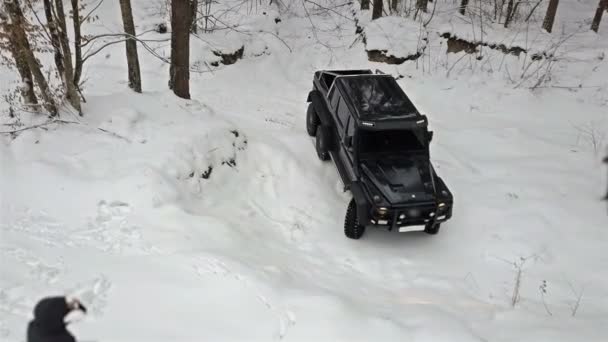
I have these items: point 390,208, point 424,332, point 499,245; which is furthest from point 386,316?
point 499,245

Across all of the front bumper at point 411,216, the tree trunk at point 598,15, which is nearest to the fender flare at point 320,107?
the front bumper at point 411,216

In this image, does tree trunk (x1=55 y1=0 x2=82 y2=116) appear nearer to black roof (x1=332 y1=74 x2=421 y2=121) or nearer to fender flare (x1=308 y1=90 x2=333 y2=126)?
fender flare (x1=308 y1=90 x2=333 y2=126)

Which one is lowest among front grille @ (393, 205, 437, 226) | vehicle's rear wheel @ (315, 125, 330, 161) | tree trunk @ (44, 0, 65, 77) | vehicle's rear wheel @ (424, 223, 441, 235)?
vehicle's rear wheel @ (424, 223, 441, 235)

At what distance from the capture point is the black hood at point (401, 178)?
639 centimetres

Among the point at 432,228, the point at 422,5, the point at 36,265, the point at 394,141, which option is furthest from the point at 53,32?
the point at 422,5

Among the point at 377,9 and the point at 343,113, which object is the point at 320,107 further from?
the point at 377,9

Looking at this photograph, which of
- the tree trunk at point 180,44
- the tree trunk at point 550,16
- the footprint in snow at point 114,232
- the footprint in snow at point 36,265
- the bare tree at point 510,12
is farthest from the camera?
the bare tree at point 510,12

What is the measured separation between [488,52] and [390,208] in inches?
332

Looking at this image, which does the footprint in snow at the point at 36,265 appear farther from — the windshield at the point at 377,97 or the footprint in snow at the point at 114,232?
the windshield at the point at 377,97

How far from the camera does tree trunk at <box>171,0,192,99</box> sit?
7.89m

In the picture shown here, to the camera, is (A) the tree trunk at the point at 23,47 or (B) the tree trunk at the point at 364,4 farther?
(B) the tree trunk at the point at 364,4

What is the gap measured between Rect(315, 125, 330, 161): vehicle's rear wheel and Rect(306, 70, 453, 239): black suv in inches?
0.7

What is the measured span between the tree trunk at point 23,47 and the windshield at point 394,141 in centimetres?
488

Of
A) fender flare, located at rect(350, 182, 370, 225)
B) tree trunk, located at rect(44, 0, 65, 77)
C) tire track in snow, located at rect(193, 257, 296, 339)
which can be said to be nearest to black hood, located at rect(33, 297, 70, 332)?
tire track in snow, located at rect(193, 257, 296, 339)
